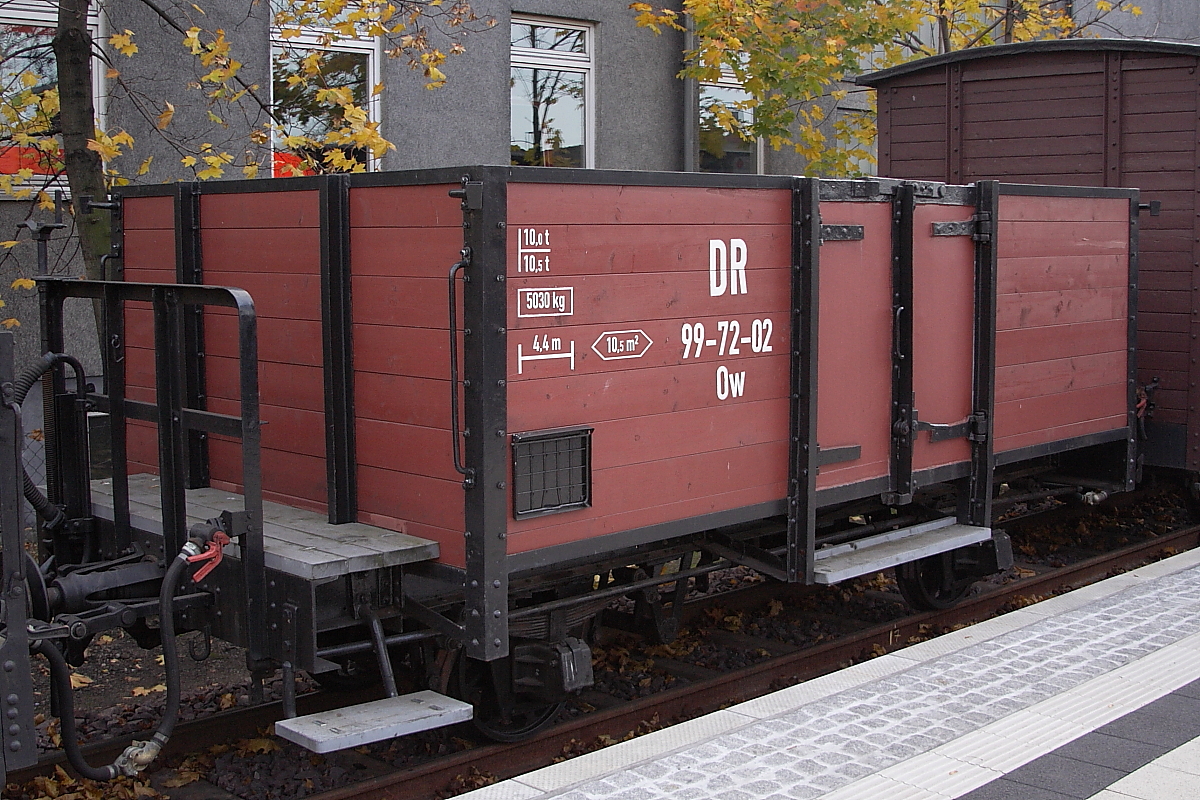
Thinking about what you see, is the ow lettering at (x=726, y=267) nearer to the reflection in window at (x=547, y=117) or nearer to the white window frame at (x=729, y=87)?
the reflection in window at (x=547, y=117)

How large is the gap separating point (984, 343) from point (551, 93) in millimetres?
7609

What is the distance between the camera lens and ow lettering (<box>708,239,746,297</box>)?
5531 mm

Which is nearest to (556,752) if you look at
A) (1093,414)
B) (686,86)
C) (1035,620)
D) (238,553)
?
(238,553)

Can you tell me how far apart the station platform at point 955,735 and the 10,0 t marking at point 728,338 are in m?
1.50

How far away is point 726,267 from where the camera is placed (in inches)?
Answer: 220

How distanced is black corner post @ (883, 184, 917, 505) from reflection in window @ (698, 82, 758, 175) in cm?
841

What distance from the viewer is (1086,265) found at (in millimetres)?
8086

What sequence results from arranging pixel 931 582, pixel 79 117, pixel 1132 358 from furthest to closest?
pixel 1132 358 < pixel 931 582 < pixel 79 117

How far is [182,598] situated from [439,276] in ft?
5.03

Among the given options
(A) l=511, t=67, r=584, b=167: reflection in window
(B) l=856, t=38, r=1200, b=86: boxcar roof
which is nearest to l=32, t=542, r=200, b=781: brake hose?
(B) l=856, t=38, r=1200, b=86: boxcar roof

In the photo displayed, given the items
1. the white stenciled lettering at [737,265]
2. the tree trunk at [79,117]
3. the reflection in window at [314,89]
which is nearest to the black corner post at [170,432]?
the white stenciled lettering at [737,265]

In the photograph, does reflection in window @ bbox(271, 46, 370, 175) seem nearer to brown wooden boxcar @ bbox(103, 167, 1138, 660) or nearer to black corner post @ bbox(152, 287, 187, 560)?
brown wooden boxcar @ bbox(103, 167, 1138, 660)

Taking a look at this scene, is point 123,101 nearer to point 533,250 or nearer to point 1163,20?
point 533,250

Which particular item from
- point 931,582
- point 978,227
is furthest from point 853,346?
point 931,582
